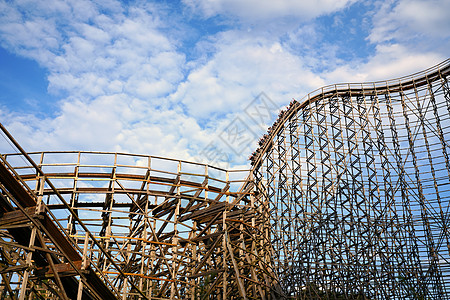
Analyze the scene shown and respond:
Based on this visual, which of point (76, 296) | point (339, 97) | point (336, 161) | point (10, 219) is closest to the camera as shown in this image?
point (10, 219)

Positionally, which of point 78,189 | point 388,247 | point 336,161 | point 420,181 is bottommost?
point 388,247

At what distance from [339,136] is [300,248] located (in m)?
6.55

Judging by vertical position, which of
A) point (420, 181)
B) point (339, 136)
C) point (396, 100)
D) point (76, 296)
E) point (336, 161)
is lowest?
point (76, 296)

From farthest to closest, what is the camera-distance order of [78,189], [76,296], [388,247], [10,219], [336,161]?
[336,161], [388,247], [78,189], [76,296], [10,219]

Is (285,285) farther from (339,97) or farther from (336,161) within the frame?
(339,97)

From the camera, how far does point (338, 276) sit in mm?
21094

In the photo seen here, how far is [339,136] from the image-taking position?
2550 cm

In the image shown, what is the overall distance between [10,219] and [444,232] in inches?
695

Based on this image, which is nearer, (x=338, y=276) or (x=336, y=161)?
(x=338, y=276)

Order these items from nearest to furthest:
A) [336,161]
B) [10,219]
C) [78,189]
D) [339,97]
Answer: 1. [10,219]
2. [78,189]
3. [336,161]
4. [339,97]

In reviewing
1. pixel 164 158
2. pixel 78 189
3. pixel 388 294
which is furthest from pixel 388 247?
pixel 78 189

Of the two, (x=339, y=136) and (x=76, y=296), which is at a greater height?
(x=339, y=136)

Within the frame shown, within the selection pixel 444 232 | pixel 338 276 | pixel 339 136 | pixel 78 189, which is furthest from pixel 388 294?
pixel 78 189

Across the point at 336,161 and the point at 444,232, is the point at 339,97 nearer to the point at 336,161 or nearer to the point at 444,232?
the point at 336,161
